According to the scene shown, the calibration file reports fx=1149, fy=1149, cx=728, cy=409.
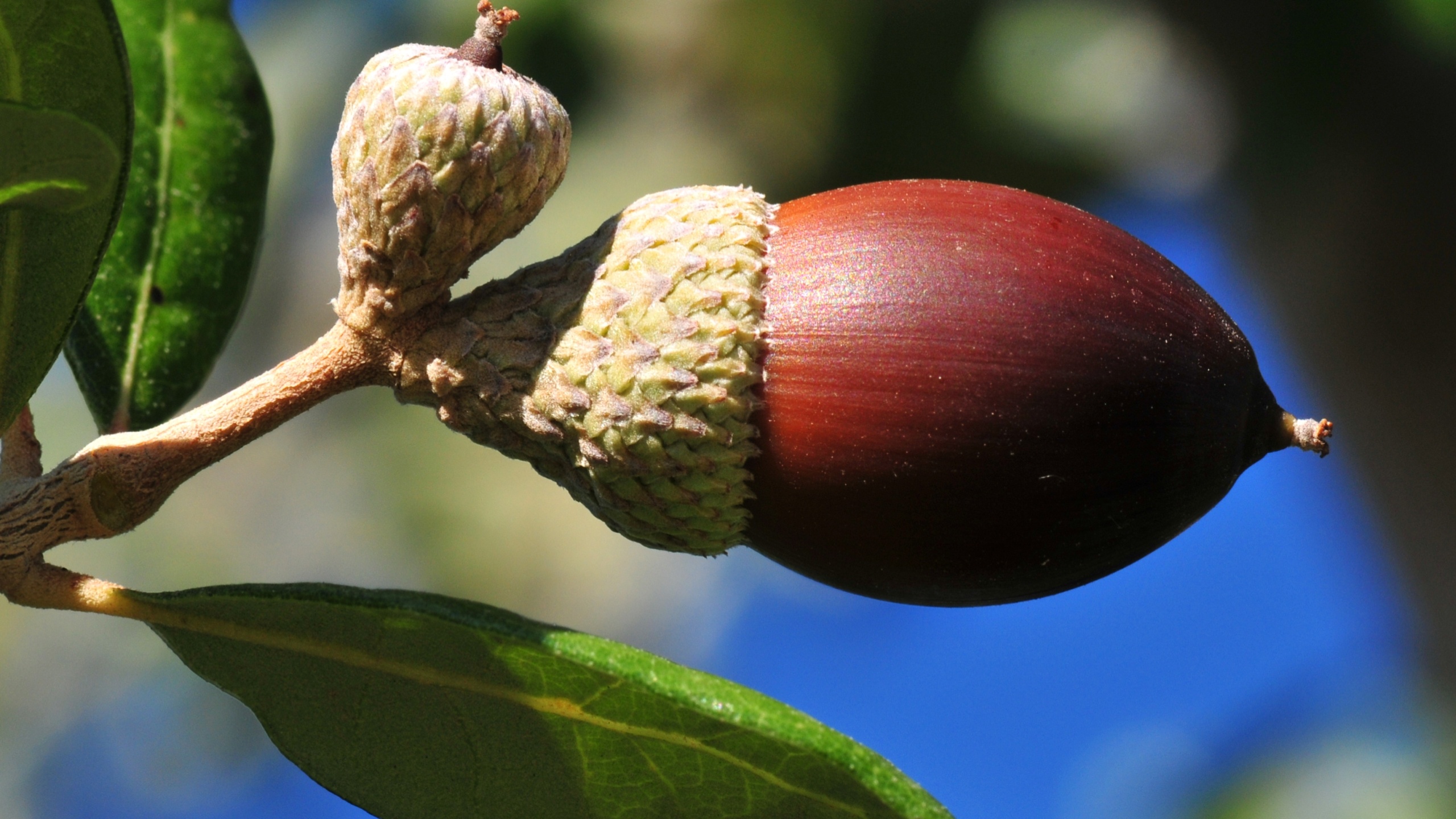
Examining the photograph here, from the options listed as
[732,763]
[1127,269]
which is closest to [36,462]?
[732,763]

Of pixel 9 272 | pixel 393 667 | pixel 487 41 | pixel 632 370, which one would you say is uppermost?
pixel 487 41

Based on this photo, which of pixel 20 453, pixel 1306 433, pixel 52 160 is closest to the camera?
pixel 52 160

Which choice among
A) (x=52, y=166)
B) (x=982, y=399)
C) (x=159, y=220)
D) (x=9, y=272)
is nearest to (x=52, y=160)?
(x=52, y=166)

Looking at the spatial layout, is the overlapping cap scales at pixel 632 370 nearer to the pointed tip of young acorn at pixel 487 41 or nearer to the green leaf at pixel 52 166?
the pointed tip of young acorn at pixel 487 41

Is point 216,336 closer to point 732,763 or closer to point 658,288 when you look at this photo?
point 658,288

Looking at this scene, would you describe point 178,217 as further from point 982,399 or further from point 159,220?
point 982,399
